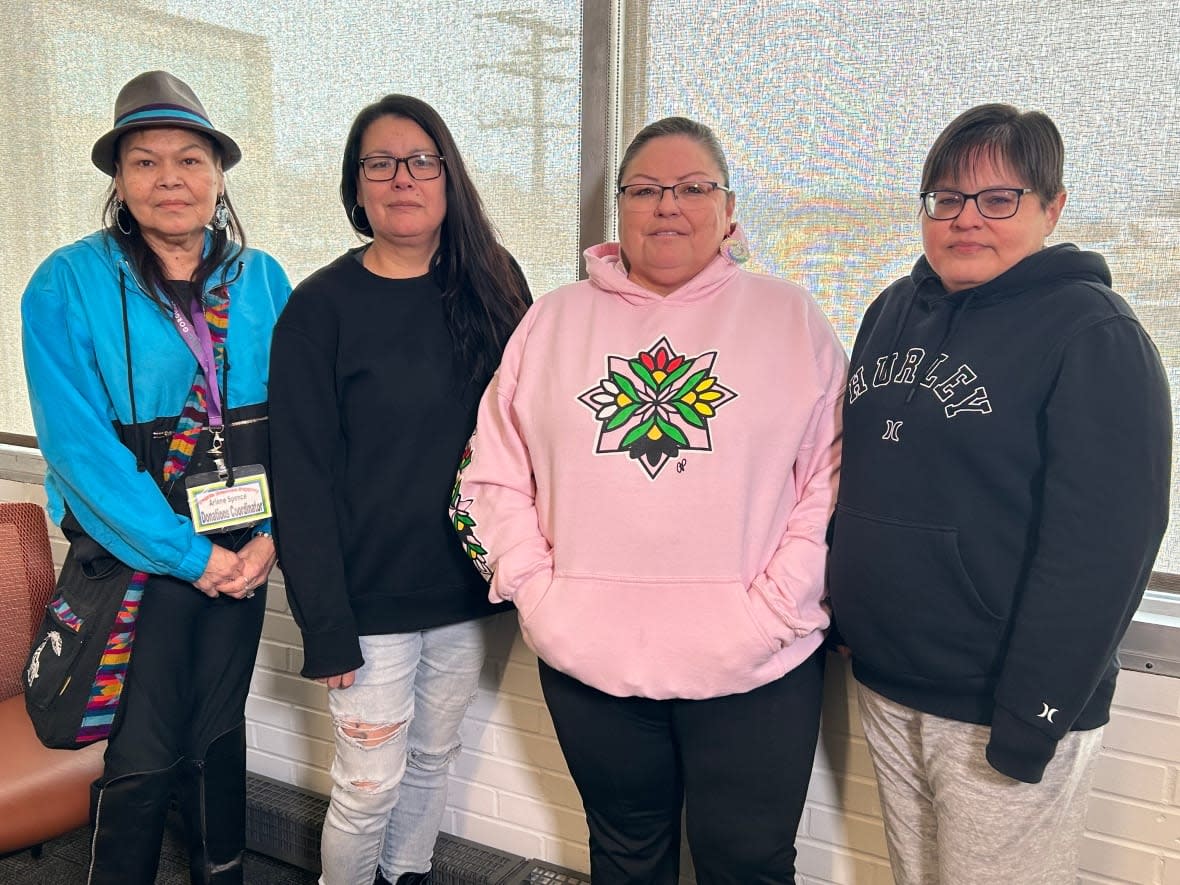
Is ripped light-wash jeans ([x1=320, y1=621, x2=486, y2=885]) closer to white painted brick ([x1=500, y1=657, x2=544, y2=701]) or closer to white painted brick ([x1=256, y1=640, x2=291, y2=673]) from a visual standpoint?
white painted brick ([x1=500, y1=657, x2=544, y2=701])

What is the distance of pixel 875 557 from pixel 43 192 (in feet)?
8.88

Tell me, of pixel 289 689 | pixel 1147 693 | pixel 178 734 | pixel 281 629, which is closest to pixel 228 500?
pixel 178 734

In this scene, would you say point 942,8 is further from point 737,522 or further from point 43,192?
point 43,192

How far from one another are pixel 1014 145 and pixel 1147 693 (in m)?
0.94

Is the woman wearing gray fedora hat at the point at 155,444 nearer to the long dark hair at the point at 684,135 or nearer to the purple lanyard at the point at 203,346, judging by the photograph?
the purple lanyard at the point at 203,346

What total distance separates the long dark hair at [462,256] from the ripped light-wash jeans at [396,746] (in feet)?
1.81

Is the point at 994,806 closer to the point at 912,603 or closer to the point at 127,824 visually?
the point at 912,603

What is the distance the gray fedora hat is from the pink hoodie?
792 mm

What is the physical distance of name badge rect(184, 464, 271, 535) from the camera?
1.73m

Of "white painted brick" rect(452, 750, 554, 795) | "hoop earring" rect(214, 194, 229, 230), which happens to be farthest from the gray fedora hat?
"white painted brick" rect(452, 750, 554, 795)

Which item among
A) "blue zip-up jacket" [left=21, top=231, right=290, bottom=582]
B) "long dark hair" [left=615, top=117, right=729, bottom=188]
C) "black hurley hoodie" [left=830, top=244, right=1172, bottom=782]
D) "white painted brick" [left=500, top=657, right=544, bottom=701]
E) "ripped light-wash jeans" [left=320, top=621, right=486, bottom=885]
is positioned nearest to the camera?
"black hurley hoodie" [left=830, top=244, right=1172, bottom=782]

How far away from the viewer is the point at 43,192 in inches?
112

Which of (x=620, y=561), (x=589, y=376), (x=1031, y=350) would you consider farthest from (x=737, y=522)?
(x=1031, y=350)

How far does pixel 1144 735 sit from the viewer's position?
1.58 metres
